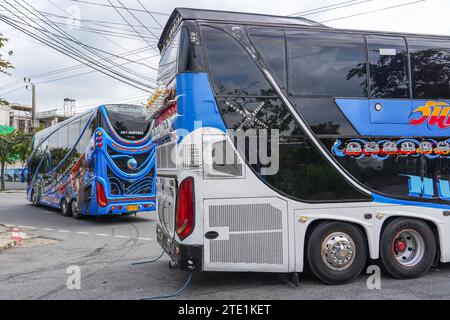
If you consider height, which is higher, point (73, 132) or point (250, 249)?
point (73, 132)

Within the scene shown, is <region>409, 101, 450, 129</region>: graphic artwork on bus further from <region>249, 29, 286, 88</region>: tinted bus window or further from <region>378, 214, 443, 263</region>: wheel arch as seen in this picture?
<region>249, 29, 286, 88</region>: tinted bus window

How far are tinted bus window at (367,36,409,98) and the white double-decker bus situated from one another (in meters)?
0.02

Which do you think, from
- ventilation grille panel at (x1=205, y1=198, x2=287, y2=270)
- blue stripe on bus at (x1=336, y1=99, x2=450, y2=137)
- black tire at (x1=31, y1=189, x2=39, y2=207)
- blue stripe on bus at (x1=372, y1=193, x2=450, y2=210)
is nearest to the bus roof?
blue stripe on bus at (x1=336, y1=99, x2=450, y2=137)

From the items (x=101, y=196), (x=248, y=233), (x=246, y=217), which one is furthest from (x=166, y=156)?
(x=101, y=196)

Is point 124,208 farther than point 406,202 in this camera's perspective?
Yes

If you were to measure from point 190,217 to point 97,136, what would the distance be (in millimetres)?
8893

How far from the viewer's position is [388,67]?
646 centimetres

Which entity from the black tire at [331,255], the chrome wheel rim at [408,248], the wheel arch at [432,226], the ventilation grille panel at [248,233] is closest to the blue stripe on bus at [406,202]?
the wheel arch at [432,226]

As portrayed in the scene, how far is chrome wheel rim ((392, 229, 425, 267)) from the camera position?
6.43 m

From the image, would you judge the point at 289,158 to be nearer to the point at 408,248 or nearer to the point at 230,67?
the point at 230,67

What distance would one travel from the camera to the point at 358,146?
6.20 meters

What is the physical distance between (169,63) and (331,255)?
3.63 meters

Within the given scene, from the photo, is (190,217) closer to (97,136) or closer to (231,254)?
(231,254)
